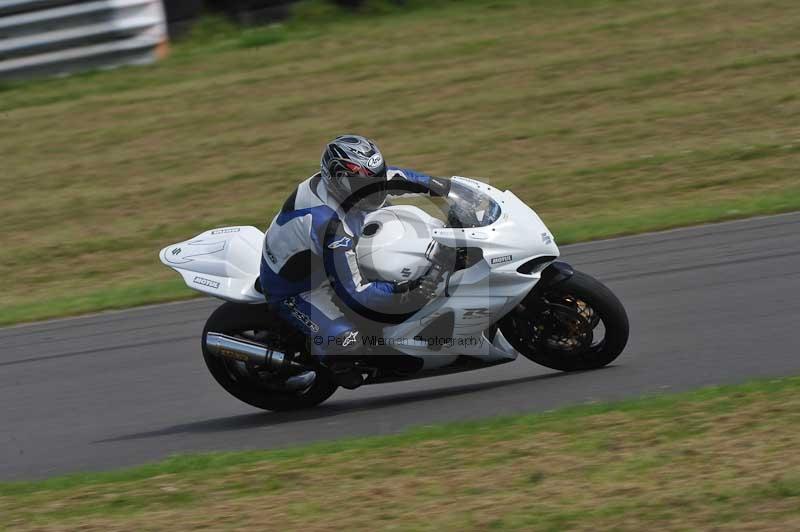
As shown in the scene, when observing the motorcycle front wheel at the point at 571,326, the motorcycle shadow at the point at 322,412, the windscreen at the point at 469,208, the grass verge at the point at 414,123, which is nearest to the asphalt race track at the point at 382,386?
the motorcycle shadow at the point at 322,412

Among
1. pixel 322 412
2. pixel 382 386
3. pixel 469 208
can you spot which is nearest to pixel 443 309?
pixel 469 208

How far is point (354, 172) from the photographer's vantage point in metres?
6.38

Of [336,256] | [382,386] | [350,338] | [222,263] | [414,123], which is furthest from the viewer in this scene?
[414,123]

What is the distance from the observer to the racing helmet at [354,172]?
6.38m

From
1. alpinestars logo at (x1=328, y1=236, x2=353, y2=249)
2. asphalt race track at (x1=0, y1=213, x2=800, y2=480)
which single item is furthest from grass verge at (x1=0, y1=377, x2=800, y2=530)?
alpinestars logo at (x1=328, y1=236, x2=353, y2=249)

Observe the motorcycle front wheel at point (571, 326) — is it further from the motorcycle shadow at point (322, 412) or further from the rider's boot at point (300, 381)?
the rider's boot at point (300, 381)

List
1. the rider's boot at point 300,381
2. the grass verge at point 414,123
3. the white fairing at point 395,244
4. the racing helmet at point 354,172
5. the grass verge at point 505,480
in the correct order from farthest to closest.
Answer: the grass verge at point 414,123 < the rider's boot at point 300,381 < the white fairing at point 395,244 < the racing helmet at point 354,172 < the grass verge at point 505,480

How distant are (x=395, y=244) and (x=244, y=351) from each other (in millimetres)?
1072

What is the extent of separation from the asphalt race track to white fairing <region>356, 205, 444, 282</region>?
801mm

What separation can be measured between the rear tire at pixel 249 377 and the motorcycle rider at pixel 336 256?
0.21 metres

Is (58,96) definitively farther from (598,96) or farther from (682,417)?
(682,417)

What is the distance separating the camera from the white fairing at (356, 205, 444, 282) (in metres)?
6.60

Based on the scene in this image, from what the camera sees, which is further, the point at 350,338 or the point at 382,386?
the point at 382,386

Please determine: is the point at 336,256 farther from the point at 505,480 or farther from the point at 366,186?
the point at 505,480
